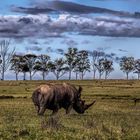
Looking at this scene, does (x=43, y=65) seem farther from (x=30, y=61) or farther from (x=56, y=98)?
(x=56, y=98)

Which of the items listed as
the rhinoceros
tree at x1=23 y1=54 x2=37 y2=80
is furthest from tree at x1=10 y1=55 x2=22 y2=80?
the rhinoceros

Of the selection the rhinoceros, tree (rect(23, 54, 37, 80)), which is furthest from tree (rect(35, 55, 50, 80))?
the rhinoceros

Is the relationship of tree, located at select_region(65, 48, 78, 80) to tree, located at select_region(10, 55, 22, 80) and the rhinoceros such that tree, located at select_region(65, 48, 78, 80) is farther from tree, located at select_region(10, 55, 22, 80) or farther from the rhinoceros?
the rhinoceros

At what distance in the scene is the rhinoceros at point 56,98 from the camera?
31.2 metres

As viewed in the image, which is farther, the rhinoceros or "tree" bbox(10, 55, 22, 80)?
"tree" bbox(10, 55, 22, 80)

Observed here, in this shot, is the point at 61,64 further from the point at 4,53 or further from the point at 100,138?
the point at 100,138

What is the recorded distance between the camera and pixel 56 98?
32.0m

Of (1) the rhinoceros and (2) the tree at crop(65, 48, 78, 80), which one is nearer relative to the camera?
(1) the rhinoceros

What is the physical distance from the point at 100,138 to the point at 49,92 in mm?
13405

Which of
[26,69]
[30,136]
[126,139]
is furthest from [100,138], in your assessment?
[26,69]

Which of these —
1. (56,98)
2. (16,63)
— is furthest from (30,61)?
(56,98)

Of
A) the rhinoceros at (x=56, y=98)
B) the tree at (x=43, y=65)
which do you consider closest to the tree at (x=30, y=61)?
the tree at (x=43, y=65)

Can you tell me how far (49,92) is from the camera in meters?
31.3

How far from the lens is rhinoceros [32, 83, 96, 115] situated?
31.2 metres
